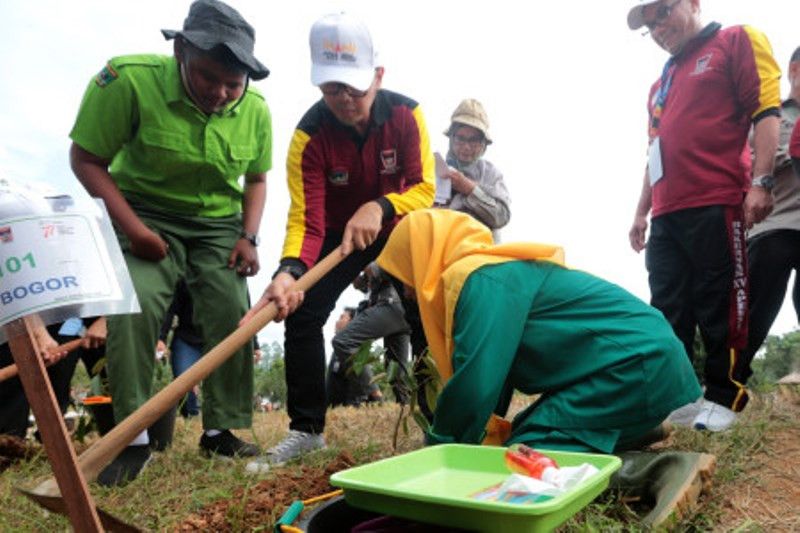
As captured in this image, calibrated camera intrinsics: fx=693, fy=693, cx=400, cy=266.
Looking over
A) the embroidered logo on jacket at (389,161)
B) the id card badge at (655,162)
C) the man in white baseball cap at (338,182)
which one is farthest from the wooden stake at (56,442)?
the id card badge at (655,162)

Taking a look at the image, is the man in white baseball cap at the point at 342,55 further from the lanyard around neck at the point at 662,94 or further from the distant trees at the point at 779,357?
the distant trees at the point at 779,357

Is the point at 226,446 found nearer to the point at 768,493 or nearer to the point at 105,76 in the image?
the point at 105,76

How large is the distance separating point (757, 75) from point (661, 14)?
0.51m

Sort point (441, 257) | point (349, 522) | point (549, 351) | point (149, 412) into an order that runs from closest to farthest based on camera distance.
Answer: point (349, 522), point (149, 412), point (549, 351), point (441, 257)

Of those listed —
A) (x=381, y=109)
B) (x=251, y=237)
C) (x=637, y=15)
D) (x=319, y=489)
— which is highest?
(x=637, y=15)

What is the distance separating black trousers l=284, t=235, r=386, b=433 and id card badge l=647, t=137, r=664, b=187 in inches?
62.3

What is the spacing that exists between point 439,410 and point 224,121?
5.05ft

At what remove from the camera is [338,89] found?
9.04 feet

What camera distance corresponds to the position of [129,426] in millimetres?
1775

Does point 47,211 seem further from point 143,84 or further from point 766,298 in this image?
point 766,298

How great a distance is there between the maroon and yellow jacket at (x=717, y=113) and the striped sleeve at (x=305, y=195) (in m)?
1.56

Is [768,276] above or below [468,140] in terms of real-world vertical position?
below

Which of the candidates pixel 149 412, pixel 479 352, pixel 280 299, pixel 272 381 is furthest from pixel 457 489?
pixel 272 381

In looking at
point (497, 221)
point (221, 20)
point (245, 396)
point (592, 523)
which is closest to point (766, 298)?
point (497, 221)
